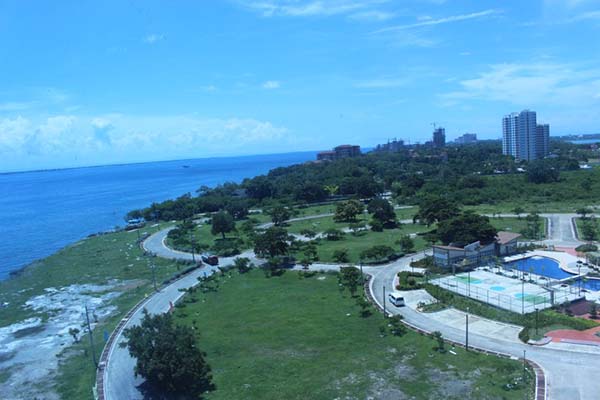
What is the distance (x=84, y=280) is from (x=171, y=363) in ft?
97.4

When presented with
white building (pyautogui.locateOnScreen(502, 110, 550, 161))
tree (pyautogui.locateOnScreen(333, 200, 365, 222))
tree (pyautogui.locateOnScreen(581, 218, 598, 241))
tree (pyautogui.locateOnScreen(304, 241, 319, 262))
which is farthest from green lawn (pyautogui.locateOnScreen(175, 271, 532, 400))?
white building (pyautogui.locateOnScreen(502, 110, 550, 161))

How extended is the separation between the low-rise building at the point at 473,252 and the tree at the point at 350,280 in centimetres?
893

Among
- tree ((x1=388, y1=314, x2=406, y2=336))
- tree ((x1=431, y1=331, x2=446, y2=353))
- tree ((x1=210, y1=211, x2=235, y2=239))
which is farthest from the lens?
tree ((x1=210, y1=211, x2=235, y2=239))

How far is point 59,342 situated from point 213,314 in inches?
406

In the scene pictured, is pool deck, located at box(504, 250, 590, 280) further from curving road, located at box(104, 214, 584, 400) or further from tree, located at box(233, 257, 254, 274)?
tree, located at box(233, 257, 254, 274)

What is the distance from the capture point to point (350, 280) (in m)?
35.5

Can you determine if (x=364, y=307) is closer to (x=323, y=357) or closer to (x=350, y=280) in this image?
(x=350, y=280)

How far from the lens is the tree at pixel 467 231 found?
41.8 meters

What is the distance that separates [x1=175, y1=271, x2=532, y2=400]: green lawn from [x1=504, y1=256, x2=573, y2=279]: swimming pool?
682 inches

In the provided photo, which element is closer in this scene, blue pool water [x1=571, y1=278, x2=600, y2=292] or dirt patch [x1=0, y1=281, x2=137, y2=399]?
dirt patch [x1=0, y1=281, x2=137, y2=399]

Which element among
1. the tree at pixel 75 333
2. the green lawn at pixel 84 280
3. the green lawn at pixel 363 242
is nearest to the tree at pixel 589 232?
the green lawn at pixel 363 242

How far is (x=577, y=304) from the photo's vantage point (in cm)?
3030

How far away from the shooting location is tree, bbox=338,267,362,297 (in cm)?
3503

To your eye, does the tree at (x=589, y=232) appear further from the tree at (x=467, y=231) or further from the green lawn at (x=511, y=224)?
the tree at (x=467, y=231)
